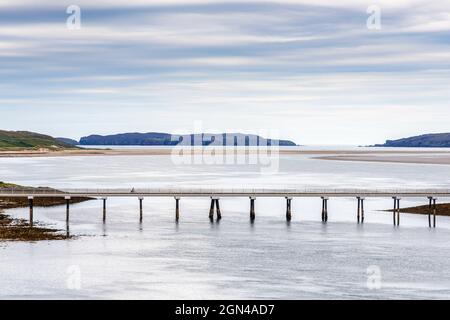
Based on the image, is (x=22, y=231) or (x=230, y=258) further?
(x=22, y=231)

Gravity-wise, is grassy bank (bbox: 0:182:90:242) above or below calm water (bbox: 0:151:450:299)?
above

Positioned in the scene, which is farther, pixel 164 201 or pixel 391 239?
pixel 164 201

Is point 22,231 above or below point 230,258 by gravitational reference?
above

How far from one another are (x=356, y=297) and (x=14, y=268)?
29730 millimetres

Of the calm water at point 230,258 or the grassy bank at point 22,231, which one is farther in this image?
the grassy bank at point 22,231

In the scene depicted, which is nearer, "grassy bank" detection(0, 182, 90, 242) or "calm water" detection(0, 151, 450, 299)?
"calm water" detection(0, 151, 450, 299)

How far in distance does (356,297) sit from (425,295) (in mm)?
5363

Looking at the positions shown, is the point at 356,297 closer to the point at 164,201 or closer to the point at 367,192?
the point at 367,192

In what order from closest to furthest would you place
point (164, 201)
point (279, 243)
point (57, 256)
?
point (57, 256), point (279, 243), point (164, 201)

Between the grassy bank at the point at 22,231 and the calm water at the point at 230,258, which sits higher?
the grassy bank at the point at 22,231

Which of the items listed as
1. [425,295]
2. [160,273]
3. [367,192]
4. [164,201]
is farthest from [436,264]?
[164,201]
